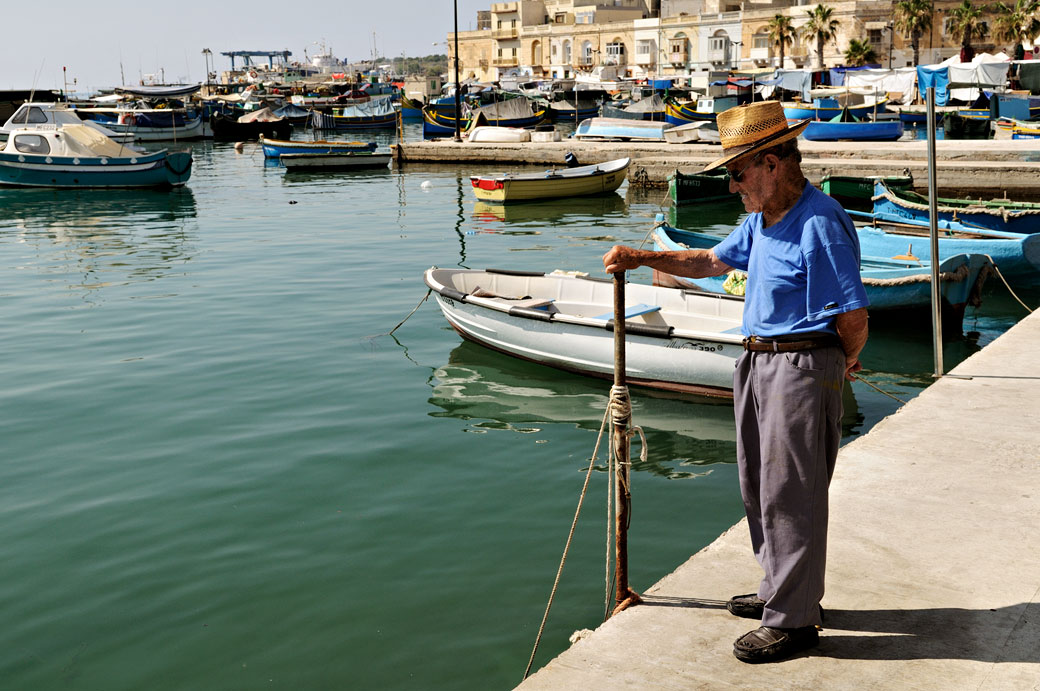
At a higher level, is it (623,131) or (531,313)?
(623,131)

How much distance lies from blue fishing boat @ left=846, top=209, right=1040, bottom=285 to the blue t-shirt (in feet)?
36.1

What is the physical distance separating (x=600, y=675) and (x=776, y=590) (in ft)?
2.39

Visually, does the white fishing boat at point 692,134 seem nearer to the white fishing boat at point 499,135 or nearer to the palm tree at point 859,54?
the white fishing boat at point 499,135

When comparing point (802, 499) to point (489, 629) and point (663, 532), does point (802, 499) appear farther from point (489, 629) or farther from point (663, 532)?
point (663, 532)

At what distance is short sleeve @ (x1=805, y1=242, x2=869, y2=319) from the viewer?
3443 millimetres

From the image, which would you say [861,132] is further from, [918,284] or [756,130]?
[756,130]

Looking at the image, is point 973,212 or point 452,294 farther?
point 973,212

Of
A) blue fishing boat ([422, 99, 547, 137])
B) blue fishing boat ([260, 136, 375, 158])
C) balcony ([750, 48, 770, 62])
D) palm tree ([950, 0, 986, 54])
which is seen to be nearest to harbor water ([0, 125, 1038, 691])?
blue fishing boat ([260, 136, 375, 158])

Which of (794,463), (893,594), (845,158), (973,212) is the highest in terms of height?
(845,158)

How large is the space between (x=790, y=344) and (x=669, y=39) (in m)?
103

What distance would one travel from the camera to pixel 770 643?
3.67m

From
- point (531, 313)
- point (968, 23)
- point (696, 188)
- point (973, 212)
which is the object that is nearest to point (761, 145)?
point (531, 313)

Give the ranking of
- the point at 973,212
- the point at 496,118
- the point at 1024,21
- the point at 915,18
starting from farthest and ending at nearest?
the point at 915,18
the point at 1024,21
the point at 496,118
the point at 973,212

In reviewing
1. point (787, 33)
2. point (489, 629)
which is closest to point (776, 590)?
point (489, 629)
